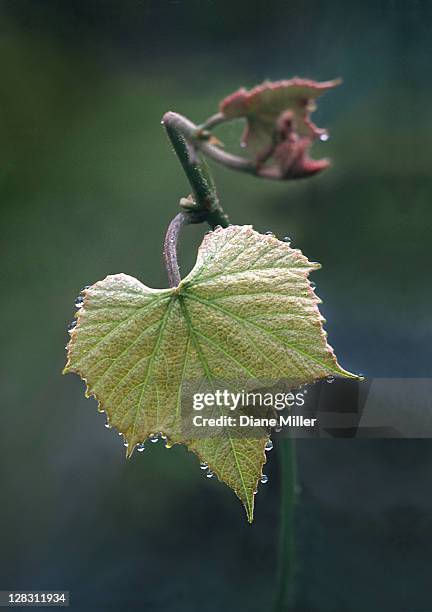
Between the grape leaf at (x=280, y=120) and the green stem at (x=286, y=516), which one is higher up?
the grape leaf at (x=280, y=120)

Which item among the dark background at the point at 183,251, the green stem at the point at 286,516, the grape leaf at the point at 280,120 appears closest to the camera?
the grape leaf at the point at 280,120

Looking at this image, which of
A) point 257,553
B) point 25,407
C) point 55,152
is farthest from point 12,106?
point 257,553

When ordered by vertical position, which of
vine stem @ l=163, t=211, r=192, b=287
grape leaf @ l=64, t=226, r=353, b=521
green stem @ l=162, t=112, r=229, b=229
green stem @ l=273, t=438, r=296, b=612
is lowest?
green stem @ l=273, t=438, r=296, b=612

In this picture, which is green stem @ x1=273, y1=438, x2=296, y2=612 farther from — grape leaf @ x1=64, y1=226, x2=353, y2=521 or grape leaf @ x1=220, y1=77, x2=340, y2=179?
grape leaf @ x1=220, y1=77, x2=340, y2=179

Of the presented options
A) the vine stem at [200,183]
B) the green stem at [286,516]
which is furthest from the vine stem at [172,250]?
the green stem at [286,516]

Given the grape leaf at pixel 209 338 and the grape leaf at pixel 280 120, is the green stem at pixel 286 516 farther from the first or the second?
the grape leaf at pixel 280 120

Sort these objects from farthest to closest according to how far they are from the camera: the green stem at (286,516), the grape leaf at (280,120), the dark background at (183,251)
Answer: the dark background at (183,251), the green stem at (286,516), the grape leaf at (280,120)

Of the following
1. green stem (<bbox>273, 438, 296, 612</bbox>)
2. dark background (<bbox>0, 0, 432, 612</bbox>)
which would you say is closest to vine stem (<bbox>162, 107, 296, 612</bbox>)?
green stem (<bbox>273, 438, 296, 612</bbox>)

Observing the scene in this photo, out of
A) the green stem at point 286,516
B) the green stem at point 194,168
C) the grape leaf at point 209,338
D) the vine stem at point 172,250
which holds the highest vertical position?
the green stem at point 194,168
